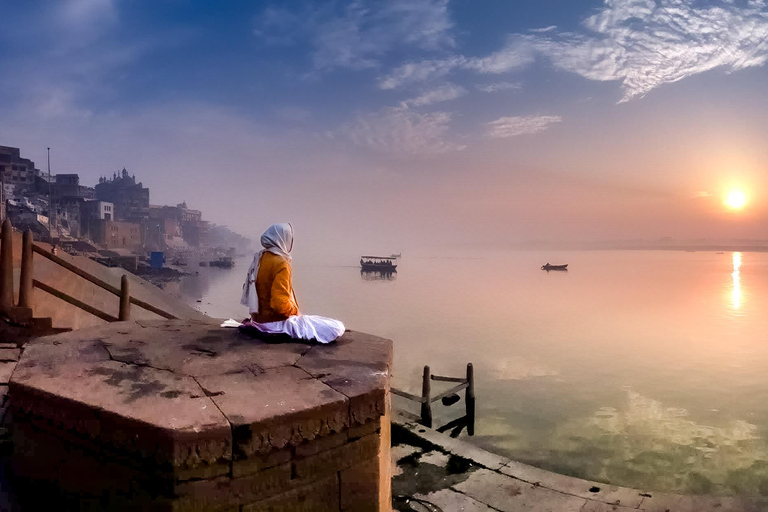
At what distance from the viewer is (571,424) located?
1884 cm

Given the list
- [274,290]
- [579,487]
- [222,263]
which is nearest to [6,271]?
[274,290]

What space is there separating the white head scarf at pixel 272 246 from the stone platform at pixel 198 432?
119 cm

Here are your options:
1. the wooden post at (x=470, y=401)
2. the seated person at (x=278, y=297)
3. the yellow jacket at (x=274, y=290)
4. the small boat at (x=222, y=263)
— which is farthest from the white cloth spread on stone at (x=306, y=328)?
the small boat at (x=222, y=263)

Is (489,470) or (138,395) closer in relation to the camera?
(138,395)

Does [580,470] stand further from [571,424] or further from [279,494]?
[279,494]

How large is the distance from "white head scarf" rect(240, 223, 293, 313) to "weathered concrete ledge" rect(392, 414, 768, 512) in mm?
3912

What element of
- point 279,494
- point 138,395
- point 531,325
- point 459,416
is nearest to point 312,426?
point 279,494

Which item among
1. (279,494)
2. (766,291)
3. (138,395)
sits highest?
(138,395)

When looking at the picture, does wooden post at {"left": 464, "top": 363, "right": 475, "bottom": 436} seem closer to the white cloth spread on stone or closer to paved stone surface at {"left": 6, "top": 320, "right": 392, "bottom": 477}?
the white cloth spread on stone

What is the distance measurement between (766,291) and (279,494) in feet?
373

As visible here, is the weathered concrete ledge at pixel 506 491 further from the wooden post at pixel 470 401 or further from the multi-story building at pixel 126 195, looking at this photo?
the multi-story building at pixel 126 195

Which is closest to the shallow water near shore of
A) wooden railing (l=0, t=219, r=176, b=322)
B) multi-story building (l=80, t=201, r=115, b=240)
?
wooden railing (l=0, t=219, r=176, b=322)

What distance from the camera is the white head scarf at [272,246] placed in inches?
202

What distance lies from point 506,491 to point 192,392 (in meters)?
6.65
